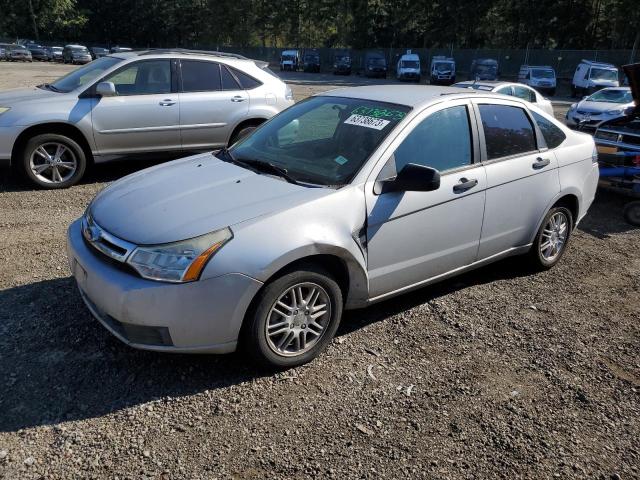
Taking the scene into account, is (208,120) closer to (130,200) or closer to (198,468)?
(130,200)

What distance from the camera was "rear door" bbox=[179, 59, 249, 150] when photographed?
7598 mm

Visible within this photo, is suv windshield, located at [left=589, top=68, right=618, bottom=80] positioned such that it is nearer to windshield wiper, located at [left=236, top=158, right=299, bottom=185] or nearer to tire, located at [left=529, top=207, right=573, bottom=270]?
tire, located at [left=529, top=207, right=573, bottom=270]

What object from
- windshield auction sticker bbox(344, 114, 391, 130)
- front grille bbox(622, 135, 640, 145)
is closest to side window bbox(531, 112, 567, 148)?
windshield auction sticker bbox(344, 114, 391, 130)

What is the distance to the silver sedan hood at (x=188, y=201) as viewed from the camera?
Result: 3.07 m

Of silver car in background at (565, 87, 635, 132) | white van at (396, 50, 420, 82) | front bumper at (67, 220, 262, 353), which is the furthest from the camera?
white van at (396, 50, 420, 82)

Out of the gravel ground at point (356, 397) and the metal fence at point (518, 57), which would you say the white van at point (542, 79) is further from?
the gravel ground at point (356, 397)

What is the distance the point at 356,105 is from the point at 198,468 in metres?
2.76

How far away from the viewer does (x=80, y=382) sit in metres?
3.16

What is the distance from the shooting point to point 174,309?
9.45ft

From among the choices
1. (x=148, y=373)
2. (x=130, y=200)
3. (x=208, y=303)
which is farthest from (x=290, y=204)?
(x=148, y=373)

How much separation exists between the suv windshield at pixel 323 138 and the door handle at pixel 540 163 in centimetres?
140

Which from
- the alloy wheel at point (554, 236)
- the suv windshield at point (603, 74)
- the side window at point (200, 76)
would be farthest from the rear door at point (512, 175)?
the suv windshield at point (603, 74)

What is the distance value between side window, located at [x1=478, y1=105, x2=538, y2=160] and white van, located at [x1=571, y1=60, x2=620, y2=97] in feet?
89.5

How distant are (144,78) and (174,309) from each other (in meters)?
5.44
